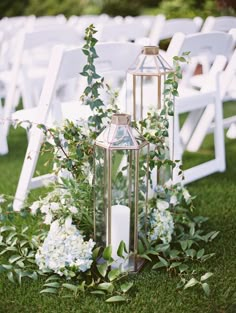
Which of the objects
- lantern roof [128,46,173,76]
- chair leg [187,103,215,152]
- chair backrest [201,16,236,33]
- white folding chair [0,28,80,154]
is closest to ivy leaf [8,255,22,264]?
lantern roof [128,46,173,76]

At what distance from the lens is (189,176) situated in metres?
3.69

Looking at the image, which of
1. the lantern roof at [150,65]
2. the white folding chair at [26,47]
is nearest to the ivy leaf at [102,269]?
the lantern roof at [150,65]

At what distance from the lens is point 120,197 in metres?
2.65

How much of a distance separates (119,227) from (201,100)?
136 centimetres

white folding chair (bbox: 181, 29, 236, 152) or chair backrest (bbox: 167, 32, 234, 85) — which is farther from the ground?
chair backrest (bbox: 167, 32, 234, 85)

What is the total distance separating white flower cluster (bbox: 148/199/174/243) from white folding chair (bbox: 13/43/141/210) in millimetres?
525

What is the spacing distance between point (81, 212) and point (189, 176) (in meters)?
1.16

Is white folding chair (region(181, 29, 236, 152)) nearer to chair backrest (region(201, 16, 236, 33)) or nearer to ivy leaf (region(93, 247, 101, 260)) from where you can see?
chair backrest (region(201, 16, 236, 33))

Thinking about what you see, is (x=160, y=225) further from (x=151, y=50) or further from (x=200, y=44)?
(x=200, y=44)

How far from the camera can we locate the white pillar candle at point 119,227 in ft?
8.45

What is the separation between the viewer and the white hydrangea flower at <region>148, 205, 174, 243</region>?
273 centimetres

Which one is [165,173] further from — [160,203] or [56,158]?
[56,158]

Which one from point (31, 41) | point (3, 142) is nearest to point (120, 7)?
point (3, 142)

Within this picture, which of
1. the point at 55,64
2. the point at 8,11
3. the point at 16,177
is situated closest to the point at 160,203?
the point at 55,64
